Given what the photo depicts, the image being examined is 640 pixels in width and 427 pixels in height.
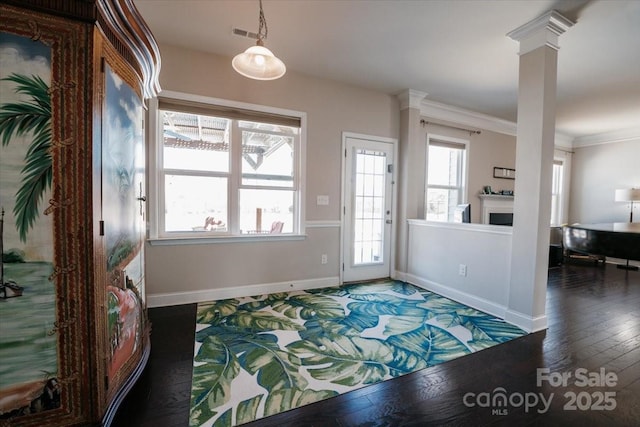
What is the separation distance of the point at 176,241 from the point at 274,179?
1.30 m

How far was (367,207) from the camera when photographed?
157 inches

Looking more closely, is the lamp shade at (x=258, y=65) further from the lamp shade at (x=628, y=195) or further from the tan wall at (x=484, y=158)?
the lamp shade at (x=628, y=195)

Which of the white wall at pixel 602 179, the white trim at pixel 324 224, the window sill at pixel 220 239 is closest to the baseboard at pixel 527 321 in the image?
the white trim at pixel 324 224

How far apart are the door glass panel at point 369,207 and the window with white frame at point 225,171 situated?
0.91m

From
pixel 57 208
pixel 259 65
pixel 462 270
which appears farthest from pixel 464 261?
pixel 57 208

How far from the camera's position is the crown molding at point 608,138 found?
5.49 meters

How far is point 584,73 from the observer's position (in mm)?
3299

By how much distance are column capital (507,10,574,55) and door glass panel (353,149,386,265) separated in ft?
6.34

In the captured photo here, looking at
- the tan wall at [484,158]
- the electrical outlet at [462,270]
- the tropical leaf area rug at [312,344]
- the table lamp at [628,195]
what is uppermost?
the tan wall at [484,158]

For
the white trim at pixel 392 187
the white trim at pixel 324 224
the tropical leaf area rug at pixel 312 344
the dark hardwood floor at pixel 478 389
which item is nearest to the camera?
the dark hardwood floor at pixel 478 389

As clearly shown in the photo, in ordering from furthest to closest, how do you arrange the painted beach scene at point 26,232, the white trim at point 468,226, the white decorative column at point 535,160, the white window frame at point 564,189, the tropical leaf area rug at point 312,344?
the white window frame at point 564,189 → the white trim at point 468,226 → the white decorative column at point 535,160 → the tropical leaf area rug at point 312,344 → the painted beach scene at point 26,232

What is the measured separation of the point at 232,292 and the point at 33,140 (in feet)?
7.97

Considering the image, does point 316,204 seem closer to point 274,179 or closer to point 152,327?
point 274,179

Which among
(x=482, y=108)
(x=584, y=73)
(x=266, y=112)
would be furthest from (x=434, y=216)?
(x=266, y=112)
